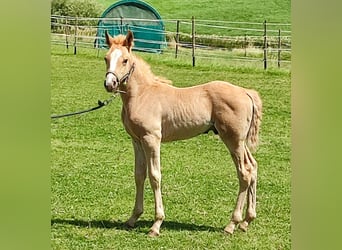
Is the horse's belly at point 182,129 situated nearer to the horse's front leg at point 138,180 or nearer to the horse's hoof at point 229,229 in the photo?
the horse's front leg at point 138,180

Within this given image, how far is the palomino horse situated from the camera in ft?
7.68

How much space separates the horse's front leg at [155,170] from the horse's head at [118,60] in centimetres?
22

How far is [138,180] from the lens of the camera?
2402 mm

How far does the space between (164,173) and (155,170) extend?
10 centimetres

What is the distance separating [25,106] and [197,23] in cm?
73

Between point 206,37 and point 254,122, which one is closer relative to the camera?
point 254,122

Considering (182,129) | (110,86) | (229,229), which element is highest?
(110,86)

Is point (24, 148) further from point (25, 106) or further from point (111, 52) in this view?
point (111, 52)

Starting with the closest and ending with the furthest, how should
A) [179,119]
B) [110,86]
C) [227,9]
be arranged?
[110,86] < [179,119] < [227,9]

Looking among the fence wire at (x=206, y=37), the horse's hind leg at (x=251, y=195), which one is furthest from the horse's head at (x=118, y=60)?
the horse's hind leg at (x=251, y=195)

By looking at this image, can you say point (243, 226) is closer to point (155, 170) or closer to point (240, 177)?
point (240, 177)

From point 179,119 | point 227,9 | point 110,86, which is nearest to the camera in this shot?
point 110,86

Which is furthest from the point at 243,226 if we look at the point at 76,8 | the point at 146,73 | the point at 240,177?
the point at 76,8

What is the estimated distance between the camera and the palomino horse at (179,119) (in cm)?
234
